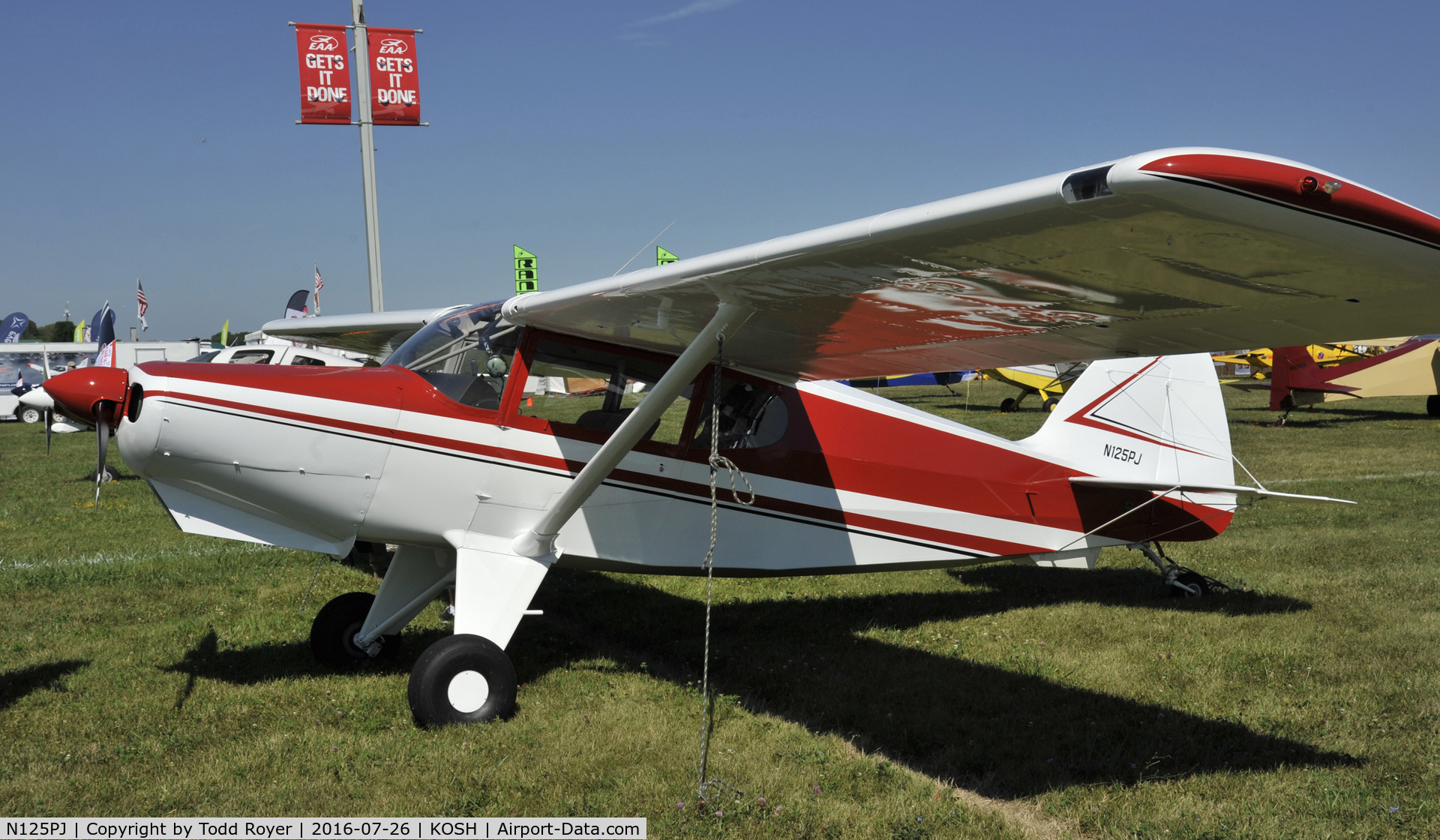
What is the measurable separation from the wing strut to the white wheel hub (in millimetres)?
724

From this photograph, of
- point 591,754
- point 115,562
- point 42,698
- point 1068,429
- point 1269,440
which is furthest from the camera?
point 1269,440

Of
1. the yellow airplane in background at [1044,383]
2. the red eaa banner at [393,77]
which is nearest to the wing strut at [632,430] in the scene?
the red eaa banner at [393,77]

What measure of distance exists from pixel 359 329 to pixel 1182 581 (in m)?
7.69

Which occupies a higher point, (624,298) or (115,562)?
(624,298)

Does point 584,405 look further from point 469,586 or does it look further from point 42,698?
point 42,698

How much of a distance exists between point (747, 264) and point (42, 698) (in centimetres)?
485

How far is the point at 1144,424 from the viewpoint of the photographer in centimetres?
738

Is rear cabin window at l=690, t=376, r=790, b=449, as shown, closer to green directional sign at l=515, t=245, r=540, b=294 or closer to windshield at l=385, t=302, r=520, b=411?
windshield at l=385, t=302, r=520, b=411

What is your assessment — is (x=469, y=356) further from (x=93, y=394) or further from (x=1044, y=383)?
(x=1044, y=383)

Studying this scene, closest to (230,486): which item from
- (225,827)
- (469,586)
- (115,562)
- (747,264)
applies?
(469,586)

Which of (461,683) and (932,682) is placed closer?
(461,683)

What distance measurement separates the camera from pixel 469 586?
5.02 m

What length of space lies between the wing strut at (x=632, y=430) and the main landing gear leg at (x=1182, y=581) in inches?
188

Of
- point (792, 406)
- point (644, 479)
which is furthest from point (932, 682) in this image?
point (644, 479)
